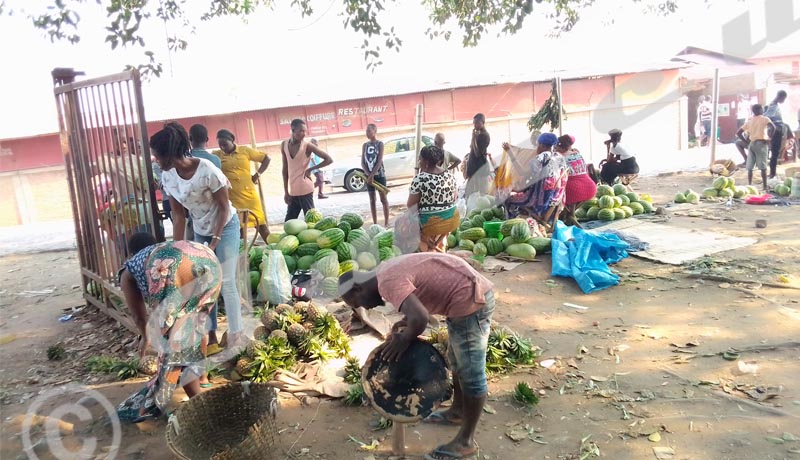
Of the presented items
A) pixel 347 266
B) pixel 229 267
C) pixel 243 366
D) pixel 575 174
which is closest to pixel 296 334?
pixel 243 366

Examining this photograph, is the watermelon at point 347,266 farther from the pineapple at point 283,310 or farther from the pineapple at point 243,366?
the pineapple at point 243,366

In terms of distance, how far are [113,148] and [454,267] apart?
12.2 ft

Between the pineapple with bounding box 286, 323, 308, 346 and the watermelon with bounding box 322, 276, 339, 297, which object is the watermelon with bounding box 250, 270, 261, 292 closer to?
the watermelon with bounding box 322, 276, 339, 297

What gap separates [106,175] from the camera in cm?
529

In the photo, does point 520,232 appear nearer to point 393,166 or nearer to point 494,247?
point 494,247

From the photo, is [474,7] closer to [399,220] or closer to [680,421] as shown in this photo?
[399,220]

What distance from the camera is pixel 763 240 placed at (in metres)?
7.22

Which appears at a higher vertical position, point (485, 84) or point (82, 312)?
point (485, 84)

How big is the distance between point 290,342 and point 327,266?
5.56ft

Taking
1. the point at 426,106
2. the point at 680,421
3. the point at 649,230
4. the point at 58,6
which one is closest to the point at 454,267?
the point at 680,421

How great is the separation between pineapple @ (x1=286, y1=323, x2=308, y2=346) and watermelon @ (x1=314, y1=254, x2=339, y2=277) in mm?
1627

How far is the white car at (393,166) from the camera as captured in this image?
17.2m

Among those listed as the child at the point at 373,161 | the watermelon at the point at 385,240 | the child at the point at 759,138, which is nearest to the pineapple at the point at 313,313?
the watermelon at the point at 385,240

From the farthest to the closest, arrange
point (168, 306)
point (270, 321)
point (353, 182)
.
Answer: point (353, 182) → point (270, 321) → point (168, 306)
